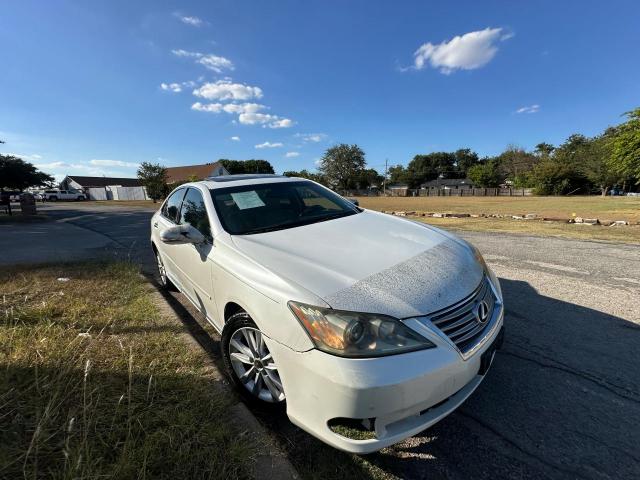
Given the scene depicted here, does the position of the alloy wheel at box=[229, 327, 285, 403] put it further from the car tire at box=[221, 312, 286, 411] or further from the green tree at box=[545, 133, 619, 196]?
the green tree at box=[545, 133, 619, 196]

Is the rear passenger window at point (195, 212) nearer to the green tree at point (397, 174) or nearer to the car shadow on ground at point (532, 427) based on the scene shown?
the car shadow on ground at point (532, 427)

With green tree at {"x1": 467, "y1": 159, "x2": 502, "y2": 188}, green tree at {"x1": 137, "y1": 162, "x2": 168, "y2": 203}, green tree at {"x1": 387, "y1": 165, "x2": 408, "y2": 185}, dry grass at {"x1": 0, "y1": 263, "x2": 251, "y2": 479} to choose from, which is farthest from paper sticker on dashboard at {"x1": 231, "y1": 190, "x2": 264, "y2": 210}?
green tree at {"x1": 387, "y1": 165, "x2": 408, "y2": 185}

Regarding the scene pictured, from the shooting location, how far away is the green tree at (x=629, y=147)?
15039 mm

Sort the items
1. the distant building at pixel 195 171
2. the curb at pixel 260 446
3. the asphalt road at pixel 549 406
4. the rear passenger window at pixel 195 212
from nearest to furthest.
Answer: the curb at pixel 260 446, the asphalt road at pixel 549 406, the rear passenger window at pixel 195 212, the distant building at pixel 195 171

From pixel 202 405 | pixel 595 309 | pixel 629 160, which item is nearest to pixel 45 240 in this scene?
pixel 202 405

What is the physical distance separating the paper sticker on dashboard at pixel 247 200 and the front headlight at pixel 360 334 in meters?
1.65

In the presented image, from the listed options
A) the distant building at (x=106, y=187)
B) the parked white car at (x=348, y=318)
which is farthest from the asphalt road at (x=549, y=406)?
the distant building at (x=106, y=187)

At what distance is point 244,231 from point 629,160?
20.0 meters

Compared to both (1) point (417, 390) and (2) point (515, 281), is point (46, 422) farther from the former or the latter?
(2) point (515, 281)

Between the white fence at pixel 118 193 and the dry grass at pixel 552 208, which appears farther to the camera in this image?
the white fence at pixel 118 193

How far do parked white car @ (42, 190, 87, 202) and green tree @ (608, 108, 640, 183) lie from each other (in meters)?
66.6

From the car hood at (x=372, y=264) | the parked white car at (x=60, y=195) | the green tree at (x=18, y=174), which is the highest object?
the green tree at (x=18, y=174)

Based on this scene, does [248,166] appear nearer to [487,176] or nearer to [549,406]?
[487,176]

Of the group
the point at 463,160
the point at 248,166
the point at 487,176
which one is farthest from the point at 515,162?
the point at 248,166
